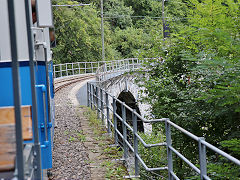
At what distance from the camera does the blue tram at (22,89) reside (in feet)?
6.93

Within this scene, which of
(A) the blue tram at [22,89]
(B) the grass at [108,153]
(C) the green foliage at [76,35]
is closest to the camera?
(A) the blue tram at [22,89]

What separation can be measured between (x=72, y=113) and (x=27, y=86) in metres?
9.18

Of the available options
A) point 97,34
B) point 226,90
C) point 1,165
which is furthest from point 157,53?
point 97,34

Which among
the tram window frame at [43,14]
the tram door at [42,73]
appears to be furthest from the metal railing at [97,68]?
the tram window frame at [43,14]

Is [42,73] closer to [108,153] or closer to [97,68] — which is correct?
[108,153]

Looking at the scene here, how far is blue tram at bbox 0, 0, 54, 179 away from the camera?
2.11 meters

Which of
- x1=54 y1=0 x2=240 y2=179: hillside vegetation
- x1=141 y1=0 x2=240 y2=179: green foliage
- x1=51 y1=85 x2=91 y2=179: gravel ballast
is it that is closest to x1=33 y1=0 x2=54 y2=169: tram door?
x1=51 y1=85 x2=91 y2=179: gravel ballast

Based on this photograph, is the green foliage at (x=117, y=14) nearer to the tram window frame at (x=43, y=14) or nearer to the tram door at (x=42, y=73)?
the tram door at (x=42, y=73)

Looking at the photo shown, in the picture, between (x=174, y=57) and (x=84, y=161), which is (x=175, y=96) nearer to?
(x=174, y=57)

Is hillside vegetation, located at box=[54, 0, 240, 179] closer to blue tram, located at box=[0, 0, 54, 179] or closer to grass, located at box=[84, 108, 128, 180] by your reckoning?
grass, located at box=[84, 108, 128, 180]

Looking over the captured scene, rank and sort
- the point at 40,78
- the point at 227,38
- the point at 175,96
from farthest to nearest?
the point at 175,96
the point at 227,38
the point at 40,78

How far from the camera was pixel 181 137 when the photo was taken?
893 centimetres

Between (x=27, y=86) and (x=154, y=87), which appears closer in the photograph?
(x=27, y=86)

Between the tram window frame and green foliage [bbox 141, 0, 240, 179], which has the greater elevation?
the tram window frame
